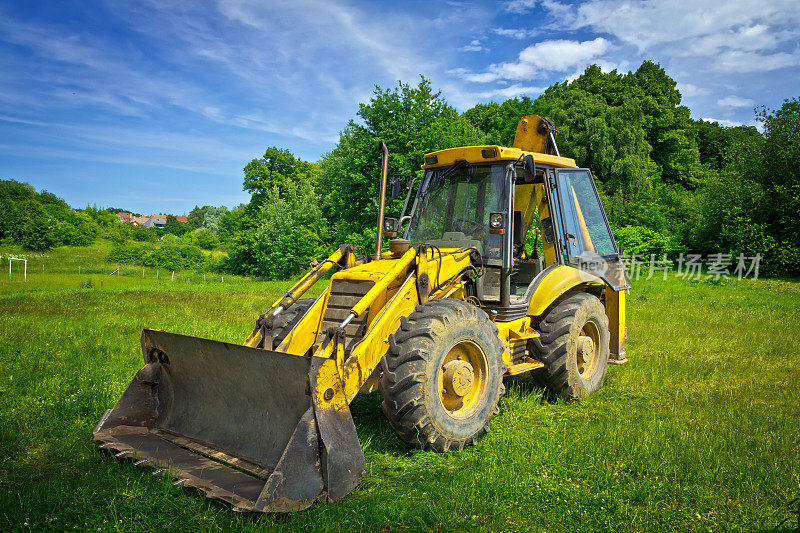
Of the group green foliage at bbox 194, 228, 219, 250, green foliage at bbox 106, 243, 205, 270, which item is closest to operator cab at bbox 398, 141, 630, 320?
green foliage at bbox 106, 243, 205, 270

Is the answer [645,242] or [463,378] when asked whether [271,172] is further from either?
[463,378]

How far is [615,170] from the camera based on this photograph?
32.2m

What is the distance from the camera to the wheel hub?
4.96 m

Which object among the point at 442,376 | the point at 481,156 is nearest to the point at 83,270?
the point at 481,156

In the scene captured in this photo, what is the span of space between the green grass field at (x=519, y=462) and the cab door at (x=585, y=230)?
5.09 ft

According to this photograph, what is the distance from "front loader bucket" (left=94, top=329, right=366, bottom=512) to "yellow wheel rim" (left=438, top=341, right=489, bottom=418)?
1142 millimetres

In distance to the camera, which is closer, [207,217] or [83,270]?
[83,270]

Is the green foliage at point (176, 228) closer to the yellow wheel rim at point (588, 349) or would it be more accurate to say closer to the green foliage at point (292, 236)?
the green foliage at point (292, 236)

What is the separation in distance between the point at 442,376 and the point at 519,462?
97 cm

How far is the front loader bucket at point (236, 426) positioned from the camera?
3822 millimetres

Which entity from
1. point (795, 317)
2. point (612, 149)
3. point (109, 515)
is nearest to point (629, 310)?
point (795, 317)

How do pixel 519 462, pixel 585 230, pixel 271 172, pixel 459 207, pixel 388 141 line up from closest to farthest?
pixel 519 462, pixel 459 207, pixel 585 230, pixel 388 141, pixel 271 172
